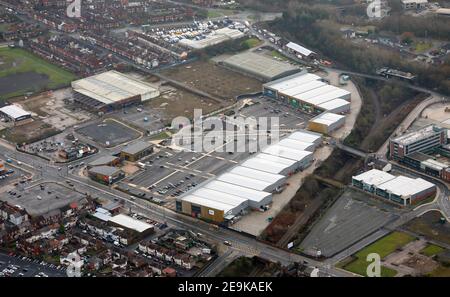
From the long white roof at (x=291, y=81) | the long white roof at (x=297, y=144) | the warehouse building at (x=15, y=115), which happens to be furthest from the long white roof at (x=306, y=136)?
the warehouse building at (x=15, y=115)

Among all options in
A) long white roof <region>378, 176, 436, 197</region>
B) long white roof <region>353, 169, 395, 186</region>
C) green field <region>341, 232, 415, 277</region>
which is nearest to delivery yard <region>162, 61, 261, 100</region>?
long white roof <region>353, 169, 395, 186</region>

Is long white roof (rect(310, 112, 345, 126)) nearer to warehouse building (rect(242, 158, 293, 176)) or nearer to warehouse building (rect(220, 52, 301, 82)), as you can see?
warehouse building (rect(242, 158, 293, 176))

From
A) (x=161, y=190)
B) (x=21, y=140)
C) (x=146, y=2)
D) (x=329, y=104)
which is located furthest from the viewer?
(x=146, y=2)

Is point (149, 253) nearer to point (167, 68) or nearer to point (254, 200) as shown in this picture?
point (254, 200)

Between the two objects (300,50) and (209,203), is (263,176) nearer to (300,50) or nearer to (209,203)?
(209,203)

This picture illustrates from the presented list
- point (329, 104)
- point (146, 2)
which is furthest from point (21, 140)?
point (146, 2)

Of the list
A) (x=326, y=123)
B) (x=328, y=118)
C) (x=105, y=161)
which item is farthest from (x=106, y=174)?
(x=328, y=118)
